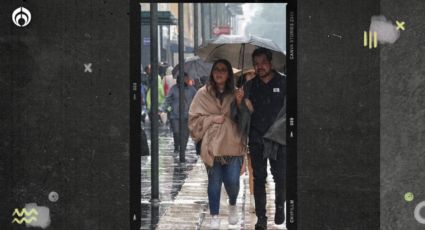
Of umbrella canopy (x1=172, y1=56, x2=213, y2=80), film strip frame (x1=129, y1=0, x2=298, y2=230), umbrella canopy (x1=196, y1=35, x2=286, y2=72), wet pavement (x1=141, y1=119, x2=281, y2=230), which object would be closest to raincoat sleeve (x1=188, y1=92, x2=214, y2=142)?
umbrella canopy (x1=196, y1=35, x2=286, y2=72)

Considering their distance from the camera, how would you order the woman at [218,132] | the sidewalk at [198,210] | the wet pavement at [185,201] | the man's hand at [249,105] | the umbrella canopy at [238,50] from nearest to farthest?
1. the man's hand at [249,105]
2. the woman at [218,132]
3. the sidewalk at [198,210]
4. the wet pavement at [185,201]
5. the umbrella canopy at [238,50]

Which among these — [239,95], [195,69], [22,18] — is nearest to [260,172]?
[239,95]

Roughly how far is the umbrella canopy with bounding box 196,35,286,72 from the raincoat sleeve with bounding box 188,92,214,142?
0.98 m

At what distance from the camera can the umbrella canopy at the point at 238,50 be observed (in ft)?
33.6

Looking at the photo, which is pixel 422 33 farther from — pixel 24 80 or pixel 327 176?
pixel 24 80

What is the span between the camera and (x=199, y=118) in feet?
31.9

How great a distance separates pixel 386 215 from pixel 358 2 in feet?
5.92

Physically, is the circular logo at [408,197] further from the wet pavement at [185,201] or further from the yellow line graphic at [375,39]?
the wet pavement at [185,201]

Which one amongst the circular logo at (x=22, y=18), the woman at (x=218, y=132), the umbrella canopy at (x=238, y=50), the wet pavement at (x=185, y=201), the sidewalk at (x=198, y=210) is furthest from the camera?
the umbrella canopy at (x=238, y=50)

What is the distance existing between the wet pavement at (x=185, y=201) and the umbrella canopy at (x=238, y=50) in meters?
1.91

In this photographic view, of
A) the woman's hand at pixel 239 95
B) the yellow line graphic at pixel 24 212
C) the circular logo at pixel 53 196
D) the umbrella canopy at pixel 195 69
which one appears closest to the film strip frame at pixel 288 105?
the circular logo at pixel 53 196

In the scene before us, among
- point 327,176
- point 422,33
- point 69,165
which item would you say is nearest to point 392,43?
point 422,33

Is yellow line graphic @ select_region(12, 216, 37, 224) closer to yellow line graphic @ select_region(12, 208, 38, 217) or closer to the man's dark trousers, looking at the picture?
yellow line graphic @ select_region(12, 208, 38, 217)

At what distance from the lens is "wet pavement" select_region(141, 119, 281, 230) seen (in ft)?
32.9
